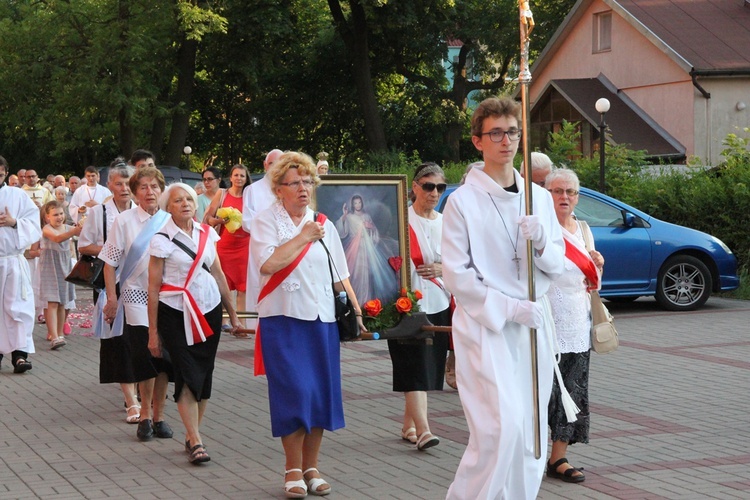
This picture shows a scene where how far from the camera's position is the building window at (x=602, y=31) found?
142ft

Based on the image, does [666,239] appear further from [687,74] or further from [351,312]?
[687,74]

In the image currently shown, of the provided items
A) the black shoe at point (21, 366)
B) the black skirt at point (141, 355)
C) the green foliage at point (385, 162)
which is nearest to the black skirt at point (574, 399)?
the black skirt at point (141, 355)

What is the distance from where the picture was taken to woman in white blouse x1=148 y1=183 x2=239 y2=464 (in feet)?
25.8

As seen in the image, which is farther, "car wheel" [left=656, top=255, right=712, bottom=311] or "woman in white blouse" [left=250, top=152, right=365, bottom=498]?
"car wheel" [left=656, top=255, right=712, bottom=311]

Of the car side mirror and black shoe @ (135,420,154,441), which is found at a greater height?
the car side mirror

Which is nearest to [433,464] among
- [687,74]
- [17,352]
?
[17,352]

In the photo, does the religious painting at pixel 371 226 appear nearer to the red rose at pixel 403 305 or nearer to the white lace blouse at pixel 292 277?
the red rose at pixel 403 305

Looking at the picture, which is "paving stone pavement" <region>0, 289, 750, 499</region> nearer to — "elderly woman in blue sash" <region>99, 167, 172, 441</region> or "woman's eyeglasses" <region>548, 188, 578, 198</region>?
"elderly woman in blue sash" <region>99, 167, 172, 441</region>

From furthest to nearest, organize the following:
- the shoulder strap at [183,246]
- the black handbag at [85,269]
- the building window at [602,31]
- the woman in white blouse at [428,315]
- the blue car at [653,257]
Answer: the building window at [602,31], the blue car at [653,257], the black handbag at [85,269], the woman in white blouse at [428,315], the shoulder strap at [183,246]

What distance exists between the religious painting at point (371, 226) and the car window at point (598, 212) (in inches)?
304

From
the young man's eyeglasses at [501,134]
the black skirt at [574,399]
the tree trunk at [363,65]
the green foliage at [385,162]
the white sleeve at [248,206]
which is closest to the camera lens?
the young man's eyeglasses at [501,134]

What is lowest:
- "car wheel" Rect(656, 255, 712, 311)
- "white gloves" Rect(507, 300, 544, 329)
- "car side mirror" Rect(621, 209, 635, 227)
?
"car wheel" Rect(656, 255, 712, 311)

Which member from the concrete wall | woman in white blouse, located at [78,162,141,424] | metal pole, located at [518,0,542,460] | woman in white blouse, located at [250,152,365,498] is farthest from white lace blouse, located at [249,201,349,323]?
the concrete wall

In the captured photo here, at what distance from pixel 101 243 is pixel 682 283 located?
9110 mm
